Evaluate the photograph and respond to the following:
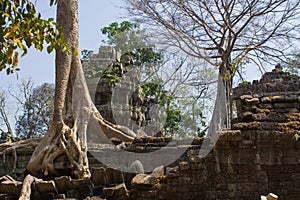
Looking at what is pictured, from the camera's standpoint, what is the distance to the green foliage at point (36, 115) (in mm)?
21422

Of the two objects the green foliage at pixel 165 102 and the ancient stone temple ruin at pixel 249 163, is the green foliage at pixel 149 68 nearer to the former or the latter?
the green foliage at pixel 165 102

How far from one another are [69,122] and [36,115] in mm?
13102

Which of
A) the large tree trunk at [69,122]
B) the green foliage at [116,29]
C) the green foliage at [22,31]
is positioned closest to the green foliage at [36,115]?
the green foliage at [116,29]

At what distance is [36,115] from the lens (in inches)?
856

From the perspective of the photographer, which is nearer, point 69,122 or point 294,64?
point 69,122

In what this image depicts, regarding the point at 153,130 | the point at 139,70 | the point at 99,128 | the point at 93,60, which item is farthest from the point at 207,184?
the point at 139,70

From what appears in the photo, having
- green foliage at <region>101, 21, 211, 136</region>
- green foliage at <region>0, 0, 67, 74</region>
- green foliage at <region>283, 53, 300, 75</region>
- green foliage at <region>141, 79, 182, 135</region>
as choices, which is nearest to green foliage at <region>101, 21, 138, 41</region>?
green foliage at <region>101, 21, 211, 136</region>

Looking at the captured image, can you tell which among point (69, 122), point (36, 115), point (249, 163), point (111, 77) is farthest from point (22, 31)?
point (36, 115)

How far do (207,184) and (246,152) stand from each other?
667 millimetres

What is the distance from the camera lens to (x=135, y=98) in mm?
16016

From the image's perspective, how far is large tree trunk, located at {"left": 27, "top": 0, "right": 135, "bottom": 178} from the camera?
26.2 ft

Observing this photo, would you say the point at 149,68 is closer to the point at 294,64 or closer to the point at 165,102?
the point at 165,102

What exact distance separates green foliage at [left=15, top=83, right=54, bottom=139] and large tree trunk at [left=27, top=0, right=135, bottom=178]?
1167 cm

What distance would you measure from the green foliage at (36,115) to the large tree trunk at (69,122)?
11667 millimetres
